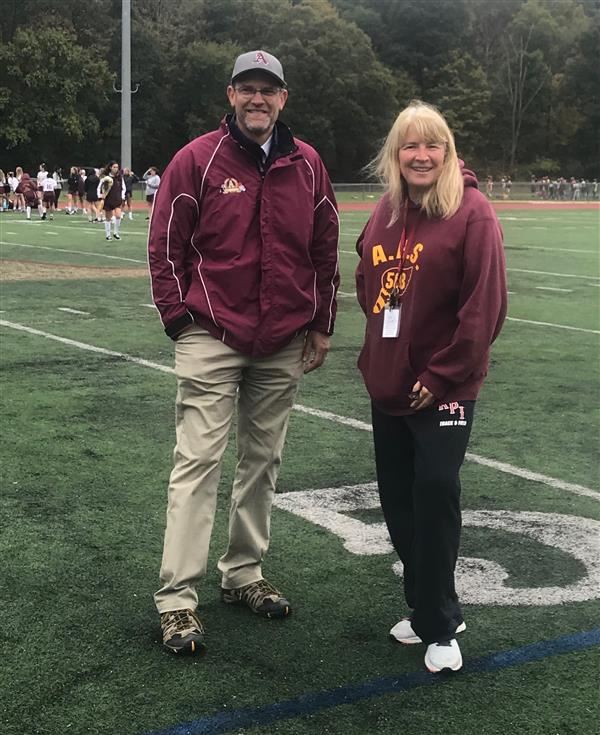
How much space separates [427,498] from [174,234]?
1348 mm

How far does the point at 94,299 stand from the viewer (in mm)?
13695

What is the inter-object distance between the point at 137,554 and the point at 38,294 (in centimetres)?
1005

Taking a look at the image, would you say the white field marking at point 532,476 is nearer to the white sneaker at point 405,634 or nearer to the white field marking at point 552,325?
the white sneaker at point 405,634

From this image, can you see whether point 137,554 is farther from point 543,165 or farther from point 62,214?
point 543,165

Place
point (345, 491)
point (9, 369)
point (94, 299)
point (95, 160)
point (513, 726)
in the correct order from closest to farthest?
point (513, 726) < point (345, 491) < point (9, 369) < point (94, 299) < point (95, 160)

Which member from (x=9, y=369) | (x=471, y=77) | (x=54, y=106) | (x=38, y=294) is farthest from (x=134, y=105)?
(x=9, y=369)

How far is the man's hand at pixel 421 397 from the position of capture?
326 cm

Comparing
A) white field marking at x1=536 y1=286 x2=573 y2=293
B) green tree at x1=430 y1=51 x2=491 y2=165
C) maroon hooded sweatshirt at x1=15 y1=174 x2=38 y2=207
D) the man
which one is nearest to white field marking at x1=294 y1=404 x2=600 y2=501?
the man

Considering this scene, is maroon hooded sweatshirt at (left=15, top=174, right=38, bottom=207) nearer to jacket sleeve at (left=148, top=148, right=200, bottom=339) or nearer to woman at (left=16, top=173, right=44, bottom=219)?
woman at (left=16, top=173, right=44, bottom=219)

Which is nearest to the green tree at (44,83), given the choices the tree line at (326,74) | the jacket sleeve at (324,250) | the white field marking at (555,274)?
the tree line at (326,74)

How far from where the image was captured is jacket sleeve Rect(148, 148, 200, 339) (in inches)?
145

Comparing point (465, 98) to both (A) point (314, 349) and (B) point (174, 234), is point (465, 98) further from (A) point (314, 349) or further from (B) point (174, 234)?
(B) point (174, 234)

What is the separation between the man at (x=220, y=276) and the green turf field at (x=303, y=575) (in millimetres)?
351

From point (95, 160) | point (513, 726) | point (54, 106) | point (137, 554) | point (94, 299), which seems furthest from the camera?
point (95, 160)
